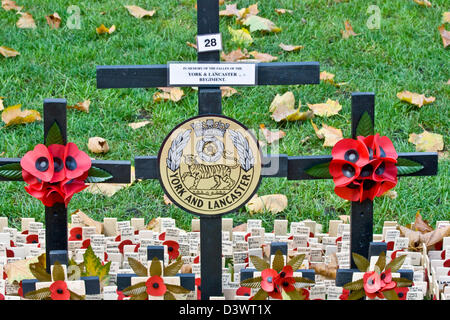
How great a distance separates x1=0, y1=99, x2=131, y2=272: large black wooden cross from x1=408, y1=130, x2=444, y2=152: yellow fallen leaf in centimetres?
184

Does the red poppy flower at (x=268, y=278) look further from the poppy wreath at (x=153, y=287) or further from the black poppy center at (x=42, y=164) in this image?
the black poppy center at (x=42, y=164)

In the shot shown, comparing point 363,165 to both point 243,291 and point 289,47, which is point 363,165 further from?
point 289,47

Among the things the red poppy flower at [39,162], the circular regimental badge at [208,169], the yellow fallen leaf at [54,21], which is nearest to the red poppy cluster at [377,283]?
the circular regimental badge at [208,169]

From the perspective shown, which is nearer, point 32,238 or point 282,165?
point 282,165

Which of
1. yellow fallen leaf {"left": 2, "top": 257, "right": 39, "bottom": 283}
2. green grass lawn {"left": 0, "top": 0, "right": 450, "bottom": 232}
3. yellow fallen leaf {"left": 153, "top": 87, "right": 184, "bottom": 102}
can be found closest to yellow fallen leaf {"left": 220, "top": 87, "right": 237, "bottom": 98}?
green grass lawn {"left": 0, "top": 0, "right": 450, "bottom": 232}

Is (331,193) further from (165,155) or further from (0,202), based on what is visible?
(0,202)

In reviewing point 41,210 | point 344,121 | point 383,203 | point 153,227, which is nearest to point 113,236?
point 153,227

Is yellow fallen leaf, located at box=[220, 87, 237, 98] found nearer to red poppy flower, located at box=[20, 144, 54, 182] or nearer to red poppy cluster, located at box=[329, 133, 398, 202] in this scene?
red poppy cluster, located at box=[329, 133, 398, 202]

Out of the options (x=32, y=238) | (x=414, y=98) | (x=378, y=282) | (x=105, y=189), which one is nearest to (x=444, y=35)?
(x=414, y=98)

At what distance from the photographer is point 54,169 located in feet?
8.48

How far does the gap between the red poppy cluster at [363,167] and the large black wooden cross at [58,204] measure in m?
0.72

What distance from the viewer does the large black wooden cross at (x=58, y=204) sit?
101 inches

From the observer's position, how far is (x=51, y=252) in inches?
102

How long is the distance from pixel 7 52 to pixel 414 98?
238 cm
